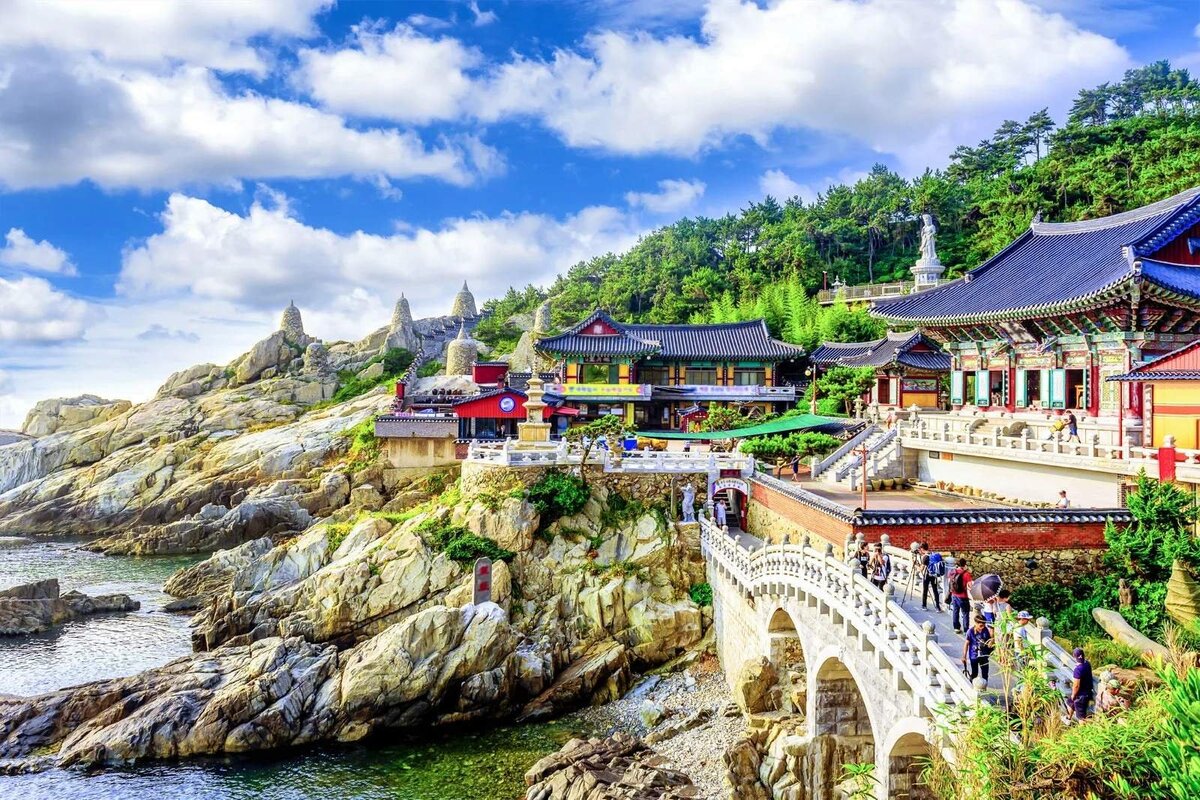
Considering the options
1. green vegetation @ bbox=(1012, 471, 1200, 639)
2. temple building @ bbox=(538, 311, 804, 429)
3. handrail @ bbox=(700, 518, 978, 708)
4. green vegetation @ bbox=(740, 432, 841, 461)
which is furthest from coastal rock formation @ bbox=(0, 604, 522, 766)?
temple building @ bbox=(538, 311, 804, 429)

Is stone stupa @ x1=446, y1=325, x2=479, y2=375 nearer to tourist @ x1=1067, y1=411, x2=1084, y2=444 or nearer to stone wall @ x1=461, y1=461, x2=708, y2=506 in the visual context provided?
stone wall @ x1=461, y1=461, x2=708, y2=506

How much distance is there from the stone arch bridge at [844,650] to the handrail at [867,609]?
0.02 metres

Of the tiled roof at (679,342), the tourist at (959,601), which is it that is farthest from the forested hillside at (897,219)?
the tourist at (959,601)

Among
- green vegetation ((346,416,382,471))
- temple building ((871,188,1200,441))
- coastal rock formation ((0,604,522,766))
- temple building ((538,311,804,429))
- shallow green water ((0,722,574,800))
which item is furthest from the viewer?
temple building ((538,311,804,429))

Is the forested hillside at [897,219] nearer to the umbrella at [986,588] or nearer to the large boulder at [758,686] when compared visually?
the large boulder at [758,686]

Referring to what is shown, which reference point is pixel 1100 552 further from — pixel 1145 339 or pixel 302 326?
pixel 302 326

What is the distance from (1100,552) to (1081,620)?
2.14 m

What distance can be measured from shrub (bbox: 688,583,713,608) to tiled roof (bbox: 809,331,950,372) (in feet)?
70.5

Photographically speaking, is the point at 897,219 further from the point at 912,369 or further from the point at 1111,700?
the point at 1111,700

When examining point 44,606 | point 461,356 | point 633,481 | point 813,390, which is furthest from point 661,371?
point 44,606

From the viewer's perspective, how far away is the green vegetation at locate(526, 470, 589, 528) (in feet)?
106

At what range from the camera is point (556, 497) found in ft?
107

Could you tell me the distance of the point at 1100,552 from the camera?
20531 millimetres

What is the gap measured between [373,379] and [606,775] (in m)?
59.6
